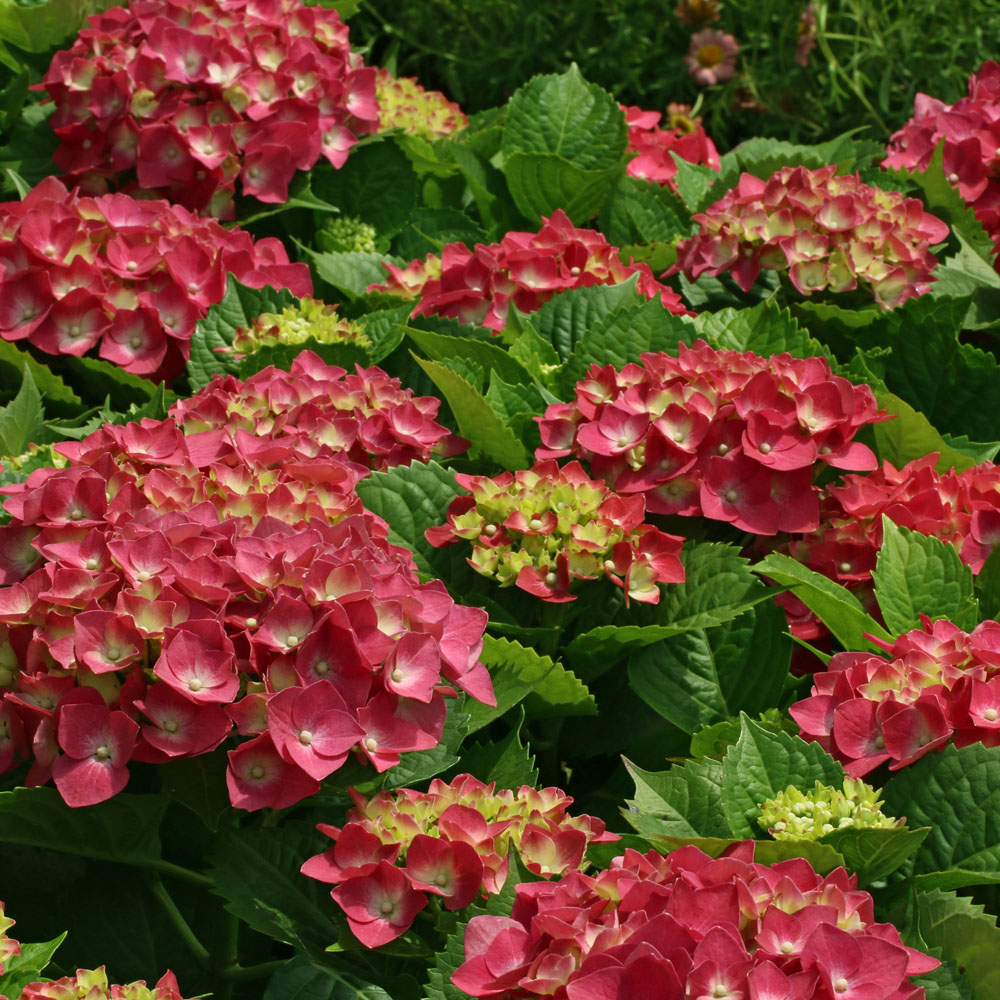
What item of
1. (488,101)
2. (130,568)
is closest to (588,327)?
(130,568)

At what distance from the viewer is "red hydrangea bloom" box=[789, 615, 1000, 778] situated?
1.28 metres

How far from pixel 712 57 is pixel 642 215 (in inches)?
128

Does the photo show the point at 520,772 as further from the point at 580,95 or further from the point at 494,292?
the point at 580,95

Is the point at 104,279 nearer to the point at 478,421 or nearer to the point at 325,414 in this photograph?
the point at 325,414

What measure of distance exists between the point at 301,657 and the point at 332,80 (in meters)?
1.58

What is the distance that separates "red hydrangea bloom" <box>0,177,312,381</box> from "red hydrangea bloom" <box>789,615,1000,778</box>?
1.15 meters

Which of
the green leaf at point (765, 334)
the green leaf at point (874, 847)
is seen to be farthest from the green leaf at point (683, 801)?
the green leaf at point (765, 334)

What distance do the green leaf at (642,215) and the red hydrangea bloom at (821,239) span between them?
0.38m

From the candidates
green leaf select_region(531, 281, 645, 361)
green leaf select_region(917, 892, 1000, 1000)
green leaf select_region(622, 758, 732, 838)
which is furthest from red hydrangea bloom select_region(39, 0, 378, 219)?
green leaf select_region(917, 892, 1000, 1000)

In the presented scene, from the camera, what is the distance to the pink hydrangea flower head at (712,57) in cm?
546

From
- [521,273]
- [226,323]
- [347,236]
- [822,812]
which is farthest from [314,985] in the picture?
[347,236]

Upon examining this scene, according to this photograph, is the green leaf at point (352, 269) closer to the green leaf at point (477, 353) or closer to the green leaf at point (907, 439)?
the green leaf at point (477, 353)

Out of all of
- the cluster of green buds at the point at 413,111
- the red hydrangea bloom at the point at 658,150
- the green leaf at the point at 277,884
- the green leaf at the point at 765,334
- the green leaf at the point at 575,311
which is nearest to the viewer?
the green leaf at the point at 277,884

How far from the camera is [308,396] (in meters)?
1.70
